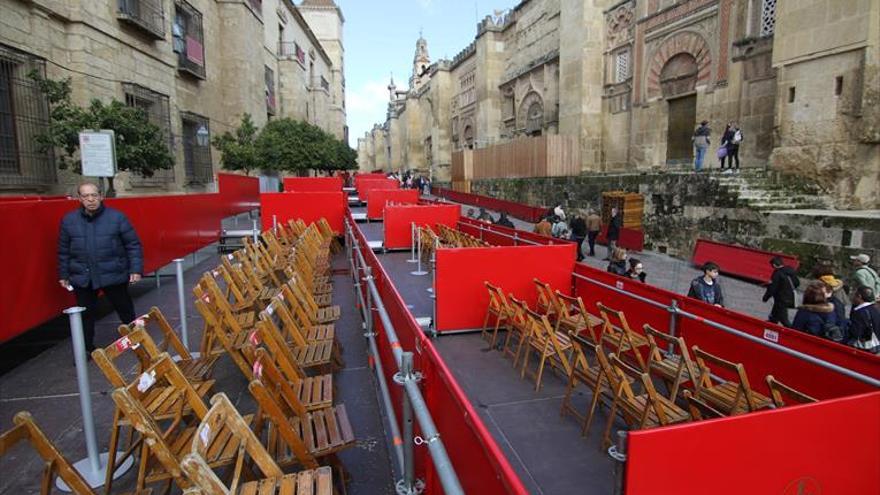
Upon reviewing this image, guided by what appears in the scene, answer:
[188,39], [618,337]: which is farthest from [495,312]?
[188,39]

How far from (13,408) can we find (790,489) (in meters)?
5.72

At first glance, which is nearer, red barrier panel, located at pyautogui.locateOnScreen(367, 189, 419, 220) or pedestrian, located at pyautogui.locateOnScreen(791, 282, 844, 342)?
pedestrian, located at pyautogui.locateOnScreen(791, 282, 844, 342)

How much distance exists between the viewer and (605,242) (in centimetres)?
1552

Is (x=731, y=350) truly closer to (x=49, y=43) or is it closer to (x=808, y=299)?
(x=808, y=299)

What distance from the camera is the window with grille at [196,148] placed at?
1773 cm

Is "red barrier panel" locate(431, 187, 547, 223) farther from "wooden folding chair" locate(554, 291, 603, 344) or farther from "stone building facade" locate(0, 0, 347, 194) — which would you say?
"stone building facade" locate(0, 0, 347, 194)

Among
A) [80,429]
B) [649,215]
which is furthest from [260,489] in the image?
[649,215]

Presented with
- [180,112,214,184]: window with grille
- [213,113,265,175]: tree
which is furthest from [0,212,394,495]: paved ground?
[213,113,265,175]: tree

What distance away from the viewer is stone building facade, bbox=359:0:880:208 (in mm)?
10758

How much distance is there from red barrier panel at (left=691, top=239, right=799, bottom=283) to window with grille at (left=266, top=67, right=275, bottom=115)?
25.3 metres

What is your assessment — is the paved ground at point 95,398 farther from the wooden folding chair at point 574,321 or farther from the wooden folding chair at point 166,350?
the wooden folding chair at point 574,321

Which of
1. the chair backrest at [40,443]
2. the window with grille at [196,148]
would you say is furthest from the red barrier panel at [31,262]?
the window with grille at [196,148]

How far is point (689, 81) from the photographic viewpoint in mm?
17422

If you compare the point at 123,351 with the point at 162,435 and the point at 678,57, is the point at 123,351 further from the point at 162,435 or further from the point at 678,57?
the point at 678,57
